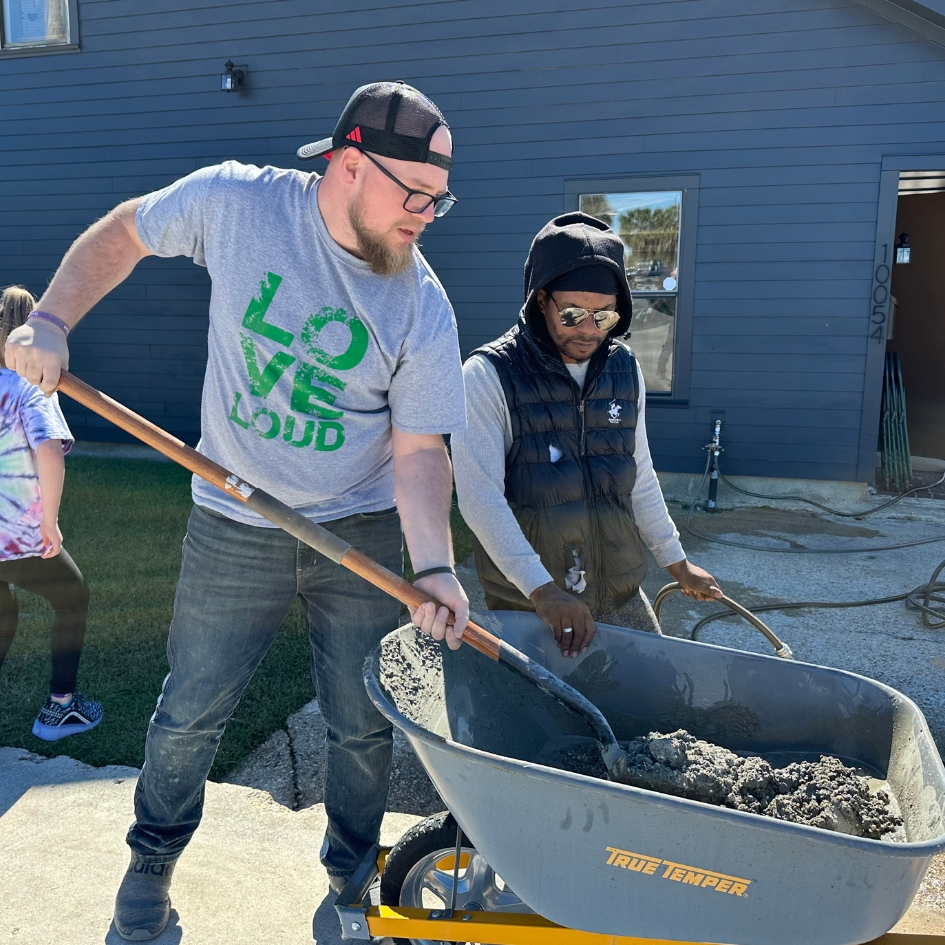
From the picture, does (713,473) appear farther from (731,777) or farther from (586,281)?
(731,777)

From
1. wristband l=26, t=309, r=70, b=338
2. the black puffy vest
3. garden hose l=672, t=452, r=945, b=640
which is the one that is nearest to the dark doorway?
garden hose l=672, t=452, r=945, b=640

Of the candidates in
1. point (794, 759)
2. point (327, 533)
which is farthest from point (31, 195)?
point (794, 759)

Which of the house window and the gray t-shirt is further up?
the house window

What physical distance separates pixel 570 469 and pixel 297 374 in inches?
31.2

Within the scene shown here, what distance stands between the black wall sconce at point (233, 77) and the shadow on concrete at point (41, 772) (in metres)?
6.36

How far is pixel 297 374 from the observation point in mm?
1992

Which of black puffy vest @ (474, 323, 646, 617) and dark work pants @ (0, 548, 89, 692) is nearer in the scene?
black puffy vest @ (474, 323, 646, 617)

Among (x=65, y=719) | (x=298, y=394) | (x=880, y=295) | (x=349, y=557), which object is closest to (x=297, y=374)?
(x=298, y=394)

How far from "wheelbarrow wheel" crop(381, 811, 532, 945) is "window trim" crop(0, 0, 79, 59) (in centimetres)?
858

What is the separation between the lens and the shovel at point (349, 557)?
1.87m

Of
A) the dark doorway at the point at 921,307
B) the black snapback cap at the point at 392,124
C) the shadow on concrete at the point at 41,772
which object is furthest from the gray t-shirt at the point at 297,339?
the dark doorway at the point at 921,307

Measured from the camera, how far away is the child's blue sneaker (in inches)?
128

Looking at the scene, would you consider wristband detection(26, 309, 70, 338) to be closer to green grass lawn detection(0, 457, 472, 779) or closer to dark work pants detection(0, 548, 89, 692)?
dark work pants detection(0, 548, 89, 692)

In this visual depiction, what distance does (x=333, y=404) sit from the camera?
2.03 meters
